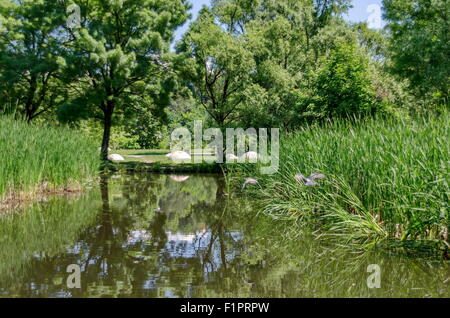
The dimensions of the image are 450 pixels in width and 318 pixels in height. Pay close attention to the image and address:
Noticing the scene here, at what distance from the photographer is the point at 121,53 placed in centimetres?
1884

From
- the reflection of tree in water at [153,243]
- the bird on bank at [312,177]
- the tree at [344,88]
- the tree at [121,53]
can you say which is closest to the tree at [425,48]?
the tree at [344,88]

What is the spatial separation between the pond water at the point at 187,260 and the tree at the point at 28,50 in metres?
13.2

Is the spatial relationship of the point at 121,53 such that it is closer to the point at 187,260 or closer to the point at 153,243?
the point at 153,243

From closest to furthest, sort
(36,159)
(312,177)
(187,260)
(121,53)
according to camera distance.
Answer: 1. (187,260)
2. (312,177)
3. (36,159)
4. (121,53)

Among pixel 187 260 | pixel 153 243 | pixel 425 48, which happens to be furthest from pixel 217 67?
pixel 187 260

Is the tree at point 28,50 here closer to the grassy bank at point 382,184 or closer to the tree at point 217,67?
the tree at point 217,67

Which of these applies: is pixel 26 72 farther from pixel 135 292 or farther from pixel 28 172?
pixel 135 292

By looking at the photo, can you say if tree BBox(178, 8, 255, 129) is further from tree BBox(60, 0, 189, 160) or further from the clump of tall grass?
the clump of tall grass

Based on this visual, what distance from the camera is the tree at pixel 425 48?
18578 mm

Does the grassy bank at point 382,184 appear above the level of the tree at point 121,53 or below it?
below

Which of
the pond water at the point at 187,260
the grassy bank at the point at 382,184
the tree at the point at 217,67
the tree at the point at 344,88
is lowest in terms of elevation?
the pond water at the point at 187,260

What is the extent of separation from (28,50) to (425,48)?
1897cm

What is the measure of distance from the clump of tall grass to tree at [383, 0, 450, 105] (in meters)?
14.0
